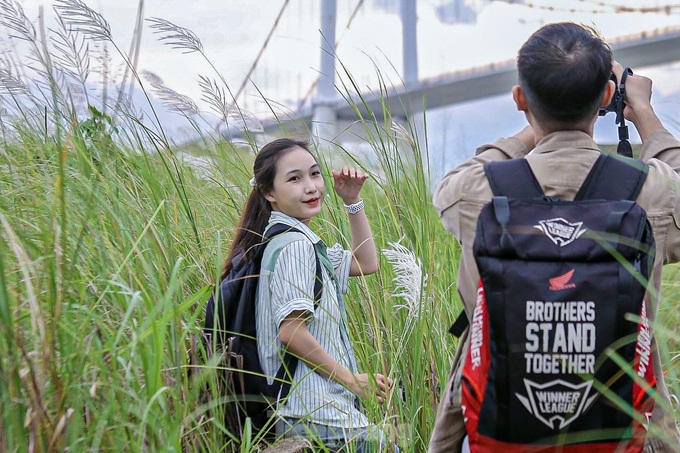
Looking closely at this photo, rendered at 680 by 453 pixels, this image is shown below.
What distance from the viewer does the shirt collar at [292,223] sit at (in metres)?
2.86

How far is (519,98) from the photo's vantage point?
192 cm

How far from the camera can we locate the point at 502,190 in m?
1.85

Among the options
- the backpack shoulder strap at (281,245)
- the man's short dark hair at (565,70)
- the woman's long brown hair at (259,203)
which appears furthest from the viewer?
the woman's long brown hair at (259,203)

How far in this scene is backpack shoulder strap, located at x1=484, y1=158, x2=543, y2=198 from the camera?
1835 millimetres

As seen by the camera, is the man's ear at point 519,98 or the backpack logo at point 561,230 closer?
the backpack logo at point 561,230

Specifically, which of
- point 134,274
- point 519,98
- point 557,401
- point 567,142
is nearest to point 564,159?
point 567,142

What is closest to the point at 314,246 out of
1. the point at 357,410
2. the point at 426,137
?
the point at 357,410

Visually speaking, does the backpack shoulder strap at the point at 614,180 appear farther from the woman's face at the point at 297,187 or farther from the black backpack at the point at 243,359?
the woman's face at the point at 297,187

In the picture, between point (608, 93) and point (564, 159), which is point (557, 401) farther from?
point (608, 93)

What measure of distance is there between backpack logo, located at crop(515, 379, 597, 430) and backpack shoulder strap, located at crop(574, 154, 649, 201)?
1.25ft

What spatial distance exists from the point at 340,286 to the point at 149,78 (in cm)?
105

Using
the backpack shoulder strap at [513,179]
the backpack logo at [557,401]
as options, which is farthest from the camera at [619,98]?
the backpack logo at [557,401]

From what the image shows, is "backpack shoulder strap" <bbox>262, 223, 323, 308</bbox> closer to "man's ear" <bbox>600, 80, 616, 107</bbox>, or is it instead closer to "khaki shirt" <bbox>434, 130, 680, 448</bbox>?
"khaki shirt" <bbox>434, 130, 680, 448</bbox>

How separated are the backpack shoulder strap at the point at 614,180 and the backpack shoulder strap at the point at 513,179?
0.31 feet
